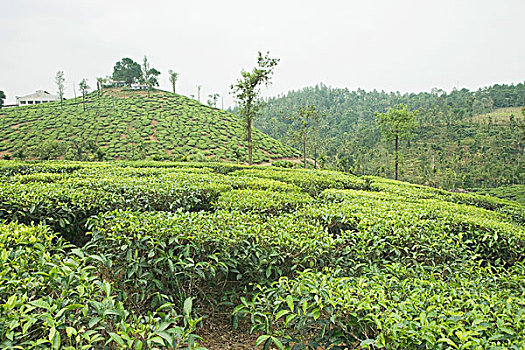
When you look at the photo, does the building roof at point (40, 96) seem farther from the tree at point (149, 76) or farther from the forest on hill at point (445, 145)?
the forest on hill at point (445, 145)

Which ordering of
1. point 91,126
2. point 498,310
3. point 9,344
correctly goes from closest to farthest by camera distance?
point 9,344, point 498,310, point 91,126

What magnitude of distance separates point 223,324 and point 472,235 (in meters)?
2.93

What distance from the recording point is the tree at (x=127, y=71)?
51.8 m

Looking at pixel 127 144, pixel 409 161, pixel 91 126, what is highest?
pixel 91 126

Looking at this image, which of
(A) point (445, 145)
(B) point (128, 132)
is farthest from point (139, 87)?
(A) point (445, 145)

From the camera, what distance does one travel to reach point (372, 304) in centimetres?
176

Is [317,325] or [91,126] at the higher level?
[91,126]

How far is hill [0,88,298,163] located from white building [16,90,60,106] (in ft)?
37.1

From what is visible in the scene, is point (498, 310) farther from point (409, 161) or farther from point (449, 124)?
point (449, 124)

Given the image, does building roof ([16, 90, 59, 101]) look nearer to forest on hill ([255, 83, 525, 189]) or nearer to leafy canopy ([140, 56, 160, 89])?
leafy canopy ([140, 56, 160, 89])

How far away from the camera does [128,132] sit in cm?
3341

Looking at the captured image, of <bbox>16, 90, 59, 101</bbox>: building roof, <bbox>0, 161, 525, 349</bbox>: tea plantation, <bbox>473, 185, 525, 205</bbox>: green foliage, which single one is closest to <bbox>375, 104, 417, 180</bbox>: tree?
<bbox>473, 185, 525, 205</bbox>: green foliage

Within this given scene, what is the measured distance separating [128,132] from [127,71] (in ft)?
79.9

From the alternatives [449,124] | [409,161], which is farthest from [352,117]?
[409,161]
